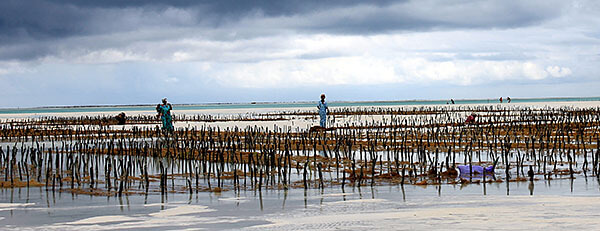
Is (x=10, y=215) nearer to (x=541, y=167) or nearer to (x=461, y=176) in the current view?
(x=461, y=176)

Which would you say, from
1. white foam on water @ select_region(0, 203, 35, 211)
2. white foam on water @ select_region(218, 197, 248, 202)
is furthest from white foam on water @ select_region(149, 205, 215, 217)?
white foam on water @ select_region(0, 203, 35, 211)

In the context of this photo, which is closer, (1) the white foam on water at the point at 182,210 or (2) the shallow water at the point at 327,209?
(2) the shallow water at the point at 327,209

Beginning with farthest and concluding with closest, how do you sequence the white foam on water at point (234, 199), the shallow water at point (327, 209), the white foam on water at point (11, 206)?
the white foam on water at point (234, 199) < the white foam on water at point (11, 206) < the shallow water at point (327, 209)

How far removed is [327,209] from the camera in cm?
710

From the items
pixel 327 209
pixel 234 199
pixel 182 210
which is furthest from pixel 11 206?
pixel 327 209

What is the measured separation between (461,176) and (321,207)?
3.42m

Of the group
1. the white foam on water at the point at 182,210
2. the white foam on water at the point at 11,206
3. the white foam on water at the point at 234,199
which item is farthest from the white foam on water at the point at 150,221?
the white foam on water at the point at 11,206

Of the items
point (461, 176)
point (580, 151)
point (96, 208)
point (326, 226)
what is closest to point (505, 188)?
point (461, 176)

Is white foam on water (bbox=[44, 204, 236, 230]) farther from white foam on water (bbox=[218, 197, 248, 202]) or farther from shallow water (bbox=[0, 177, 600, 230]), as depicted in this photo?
white foam on water (bbox=[218, 197, 248, 202])

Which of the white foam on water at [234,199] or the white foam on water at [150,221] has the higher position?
the white foam on water at [234,199]

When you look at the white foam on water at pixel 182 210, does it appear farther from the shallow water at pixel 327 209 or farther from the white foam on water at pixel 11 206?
the white foam on water at pixel 11 206

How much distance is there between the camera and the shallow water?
6.13 m

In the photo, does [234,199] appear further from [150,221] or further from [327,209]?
[150,221]

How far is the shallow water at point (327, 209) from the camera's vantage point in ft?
20.1
